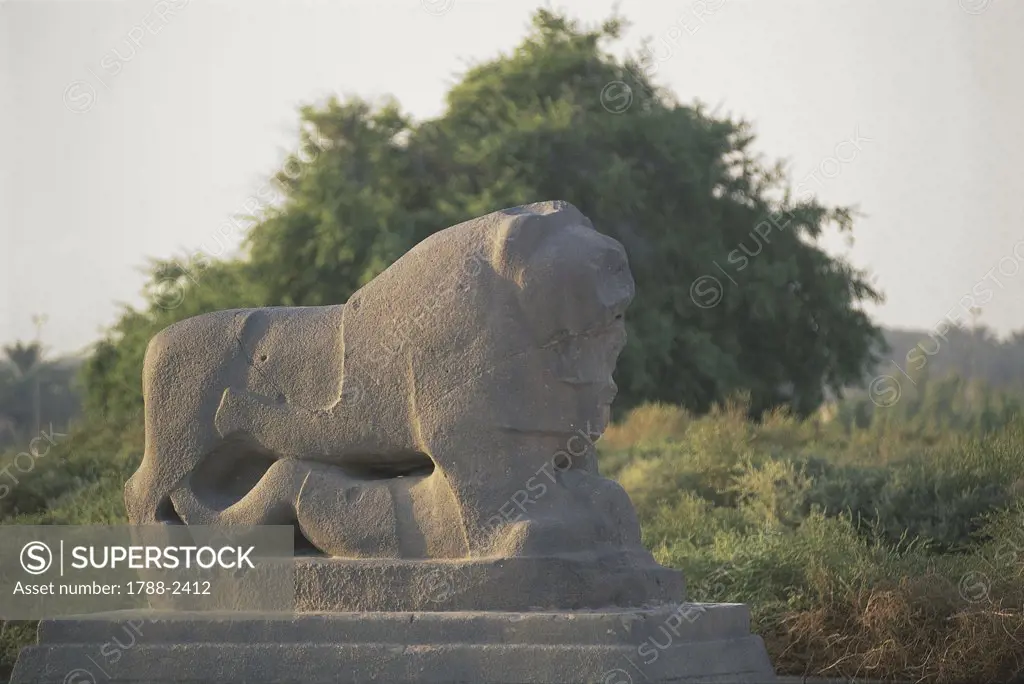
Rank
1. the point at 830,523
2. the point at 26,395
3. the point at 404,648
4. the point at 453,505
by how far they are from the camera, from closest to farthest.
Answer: the point at 404,648 < the point at 453,505 < the point at 830,523 < the point at 26,395

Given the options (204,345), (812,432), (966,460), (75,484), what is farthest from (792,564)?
(75,484)

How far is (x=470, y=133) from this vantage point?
73.9ft

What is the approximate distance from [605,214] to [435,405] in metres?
14.7

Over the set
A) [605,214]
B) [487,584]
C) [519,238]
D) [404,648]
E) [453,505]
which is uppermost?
[605,214]

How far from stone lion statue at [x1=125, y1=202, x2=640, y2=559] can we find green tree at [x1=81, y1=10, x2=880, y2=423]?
11681 mm

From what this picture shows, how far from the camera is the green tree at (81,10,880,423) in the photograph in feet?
69.0

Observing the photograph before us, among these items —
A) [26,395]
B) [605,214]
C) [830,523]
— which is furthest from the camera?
[605,214]

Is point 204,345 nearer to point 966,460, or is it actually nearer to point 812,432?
point 966,460

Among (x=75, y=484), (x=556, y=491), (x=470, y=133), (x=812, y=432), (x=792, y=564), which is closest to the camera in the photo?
(x=556, y=491)

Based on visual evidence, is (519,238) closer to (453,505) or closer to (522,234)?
(522,234)

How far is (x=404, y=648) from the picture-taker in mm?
7062

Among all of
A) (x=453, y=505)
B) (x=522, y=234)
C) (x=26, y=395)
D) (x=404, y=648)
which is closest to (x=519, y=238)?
(x=522, y=234)

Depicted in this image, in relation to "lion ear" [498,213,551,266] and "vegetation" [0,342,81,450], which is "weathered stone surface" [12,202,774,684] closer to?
"lion ear" [498,213,551,266]

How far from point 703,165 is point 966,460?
36.3 feet
